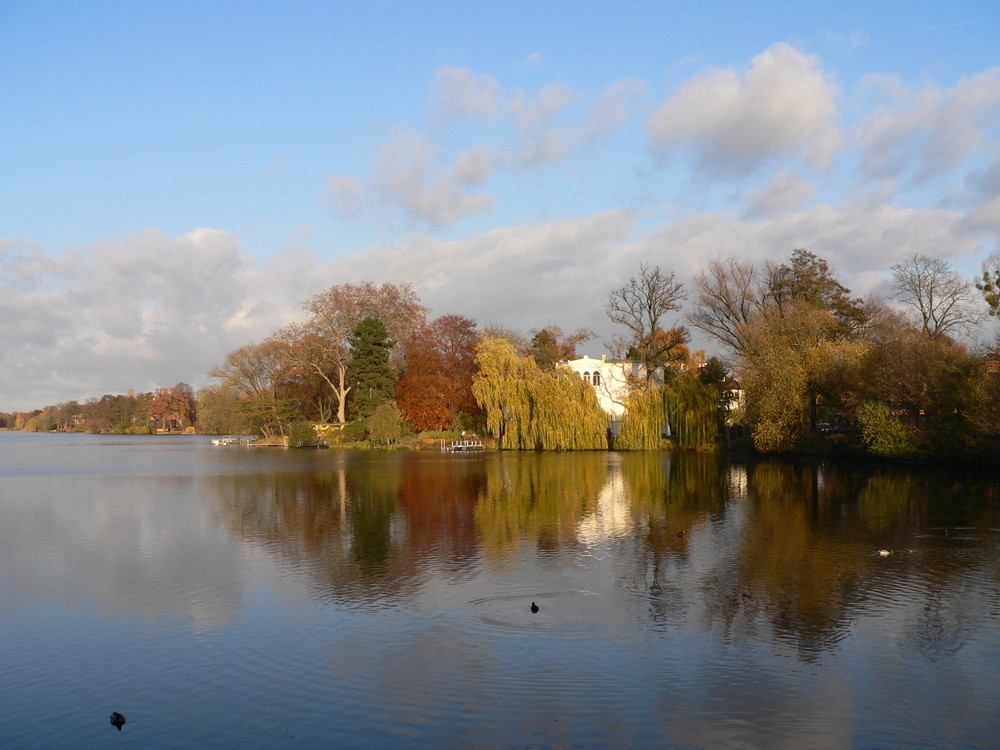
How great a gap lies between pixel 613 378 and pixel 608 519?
4049cm

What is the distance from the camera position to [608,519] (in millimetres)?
18469

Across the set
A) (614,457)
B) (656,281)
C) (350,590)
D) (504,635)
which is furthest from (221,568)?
(656,281)

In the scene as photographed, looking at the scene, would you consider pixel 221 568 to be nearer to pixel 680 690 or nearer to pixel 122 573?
pixel 122 573

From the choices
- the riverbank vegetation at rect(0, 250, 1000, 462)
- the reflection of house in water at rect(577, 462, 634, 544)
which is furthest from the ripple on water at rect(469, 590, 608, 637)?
the riverbank vegetation at rect(0, 250, 1000, 462)

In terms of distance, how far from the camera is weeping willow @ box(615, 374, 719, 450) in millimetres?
47125

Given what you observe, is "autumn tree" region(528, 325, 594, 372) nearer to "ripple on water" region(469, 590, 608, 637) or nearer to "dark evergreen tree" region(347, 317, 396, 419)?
"dark evergreen tree" region(347, 317, 396, 419)

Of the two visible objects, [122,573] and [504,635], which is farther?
[122,573]

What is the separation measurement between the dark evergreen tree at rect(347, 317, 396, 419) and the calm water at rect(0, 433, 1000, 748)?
3913 centimetres

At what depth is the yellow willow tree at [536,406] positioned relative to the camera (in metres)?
48.6

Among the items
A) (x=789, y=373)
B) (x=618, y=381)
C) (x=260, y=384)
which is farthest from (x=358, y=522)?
(x=260, y=384)

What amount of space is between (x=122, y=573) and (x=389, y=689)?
24.4 feet

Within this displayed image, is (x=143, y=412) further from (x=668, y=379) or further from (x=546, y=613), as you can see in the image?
(x=546, y=613)

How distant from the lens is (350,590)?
1166 centimetres

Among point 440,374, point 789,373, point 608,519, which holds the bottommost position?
point 608,519
